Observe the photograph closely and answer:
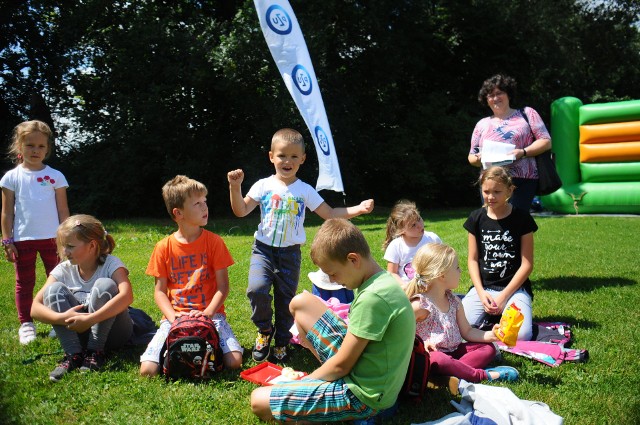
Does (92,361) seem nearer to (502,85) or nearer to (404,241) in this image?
(404,241)

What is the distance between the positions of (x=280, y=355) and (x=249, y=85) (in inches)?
483

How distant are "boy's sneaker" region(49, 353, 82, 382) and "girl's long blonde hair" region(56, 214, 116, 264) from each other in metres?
0.68

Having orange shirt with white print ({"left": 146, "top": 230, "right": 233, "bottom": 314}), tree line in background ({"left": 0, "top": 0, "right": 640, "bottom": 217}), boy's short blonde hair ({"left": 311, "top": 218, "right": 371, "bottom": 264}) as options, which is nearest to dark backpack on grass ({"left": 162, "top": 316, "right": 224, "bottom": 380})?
orange shirt with white print ({"left": 146, "top": 230, "right": 233, "bottom": 314})

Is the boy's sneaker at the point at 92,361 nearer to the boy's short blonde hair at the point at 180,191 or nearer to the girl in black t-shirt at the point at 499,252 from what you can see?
the boy's short blonde hair at the point at 180,191

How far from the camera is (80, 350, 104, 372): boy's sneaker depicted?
370 cm

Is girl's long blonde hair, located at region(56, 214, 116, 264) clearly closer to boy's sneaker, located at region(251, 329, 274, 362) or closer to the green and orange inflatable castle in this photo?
boy's sneaker, located at region(251, 329, 274, 362)

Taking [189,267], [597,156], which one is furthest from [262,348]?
[597,156]

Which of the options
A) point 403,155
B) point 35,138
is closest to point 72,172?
point 403,155

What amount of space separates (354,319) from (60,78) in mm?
16244

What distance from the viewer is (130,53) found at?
1463 centimetres

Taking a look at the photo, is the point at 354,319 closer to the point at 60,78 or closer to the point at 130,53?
the point at 130,53

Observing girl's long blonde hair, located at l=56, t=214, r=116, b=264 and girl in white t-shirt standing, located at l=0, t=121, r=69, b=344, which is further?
girl in white t-shirt standing, located at l=0, t=121, r=69, b=344

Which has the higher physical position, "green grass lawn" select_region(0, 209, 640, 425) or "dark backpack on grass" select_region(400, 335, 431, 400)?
"dark backpack on grass" select_region(400, 335, 431, 400)

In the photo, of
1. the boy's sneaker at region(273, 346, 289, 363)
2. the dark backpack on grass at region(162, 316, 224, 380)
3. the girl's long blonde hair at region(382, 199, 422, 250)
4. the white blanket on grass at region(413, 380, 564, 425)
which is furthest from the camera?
the girl's long blonde hair at region(382, 199, 422, 250)
